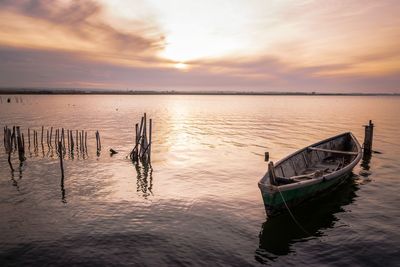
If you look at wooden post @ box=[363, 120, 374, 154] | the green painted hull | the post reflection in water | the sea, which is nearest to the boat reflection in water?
the sea

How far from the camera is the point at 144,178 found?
816 inches

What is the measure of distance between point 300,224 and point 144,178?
11.5m

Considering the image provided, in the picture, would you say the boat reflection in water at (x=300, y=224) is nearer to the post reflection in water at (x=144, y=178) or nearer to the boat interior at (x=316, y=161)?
the boat interior at (x=316, y=161)

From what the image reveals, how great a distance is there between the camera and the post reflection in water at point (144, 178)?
713 inches

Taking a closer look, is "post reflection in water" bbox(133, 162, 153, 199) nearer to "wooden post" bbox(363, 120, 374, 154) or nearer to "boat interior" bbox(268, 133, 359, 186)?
"boat interior" bbox(268, 133, 359, 186)

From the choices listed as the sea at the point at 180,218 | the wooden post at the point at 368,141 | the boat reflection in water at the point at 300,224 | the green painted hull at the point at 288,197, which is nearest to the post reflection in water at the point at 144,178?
the sea at the point at 180,218

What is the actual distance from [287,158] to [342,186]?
4.67 meters

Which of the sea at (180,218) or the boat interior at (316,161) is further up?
the boat interior at (316,161)

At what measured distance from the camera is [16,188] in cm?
1775

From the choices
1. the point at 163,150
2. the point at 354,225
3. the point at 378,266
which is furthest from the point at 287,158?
the point at 163,150

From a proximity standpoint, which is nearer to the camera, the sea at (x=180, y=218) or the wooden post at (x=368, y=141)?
the sea at (x=180, y=218)

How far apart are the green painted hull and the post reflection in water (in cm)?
777

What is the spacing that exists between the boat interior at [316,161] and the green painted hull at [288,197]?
2.22 ft

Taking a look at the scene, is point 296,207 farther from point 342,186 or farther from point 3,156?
point 3,156
